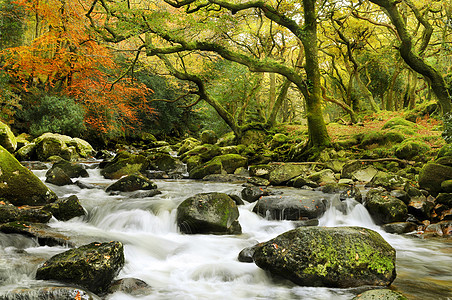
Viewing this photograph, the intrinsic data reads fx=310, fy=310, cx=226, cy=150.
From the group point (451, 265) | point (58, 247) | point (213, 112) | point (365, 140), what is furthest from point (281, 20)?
point (58, 247)

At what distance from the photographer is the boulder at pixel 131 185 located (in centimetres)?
870

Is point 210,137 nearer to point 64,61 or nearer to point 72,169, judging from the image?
point 64,61

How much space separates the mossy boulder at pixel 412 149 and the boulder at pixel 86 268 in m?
9.93

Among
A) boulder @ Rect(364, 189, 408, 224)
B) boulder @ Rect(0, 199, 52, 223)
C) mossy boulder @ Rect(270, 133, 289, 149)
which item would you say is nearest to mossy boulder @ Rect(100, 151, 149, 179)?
boulder @ Rect(0, 199, 52, 223)

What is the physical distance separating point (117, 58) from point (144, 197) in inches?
662

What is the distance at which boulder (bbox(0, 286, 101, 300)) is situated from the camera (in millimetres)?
3043

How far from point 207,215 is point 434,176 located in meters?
5.40

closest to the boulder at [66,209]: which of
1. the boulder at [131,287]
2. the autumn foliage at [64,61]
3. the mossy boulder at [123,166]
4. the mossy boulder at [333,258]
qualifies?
the boulder at [131,287]

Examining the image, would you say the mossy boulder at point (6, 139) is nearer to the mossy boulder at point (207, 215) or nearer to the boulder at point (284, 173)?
the mossy boulder at point (207, 215)

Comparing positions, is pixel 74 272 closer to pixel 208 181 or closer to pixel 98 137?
pixel 208 181

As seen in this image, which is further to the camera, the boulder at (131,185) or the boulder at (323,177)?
the boulder at (323,177)

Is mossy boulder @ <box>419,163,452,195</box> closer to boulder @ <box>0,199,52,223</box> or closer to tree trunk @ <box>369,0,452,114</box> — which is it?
tree trunk @ <box>369,0,452,114</box>

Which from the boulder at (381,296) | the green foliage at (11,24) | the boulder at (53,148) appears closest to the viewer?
the boulder at (381,296)

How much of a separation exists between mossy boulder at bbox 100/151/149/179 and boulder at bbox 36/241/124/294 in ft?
26.2
